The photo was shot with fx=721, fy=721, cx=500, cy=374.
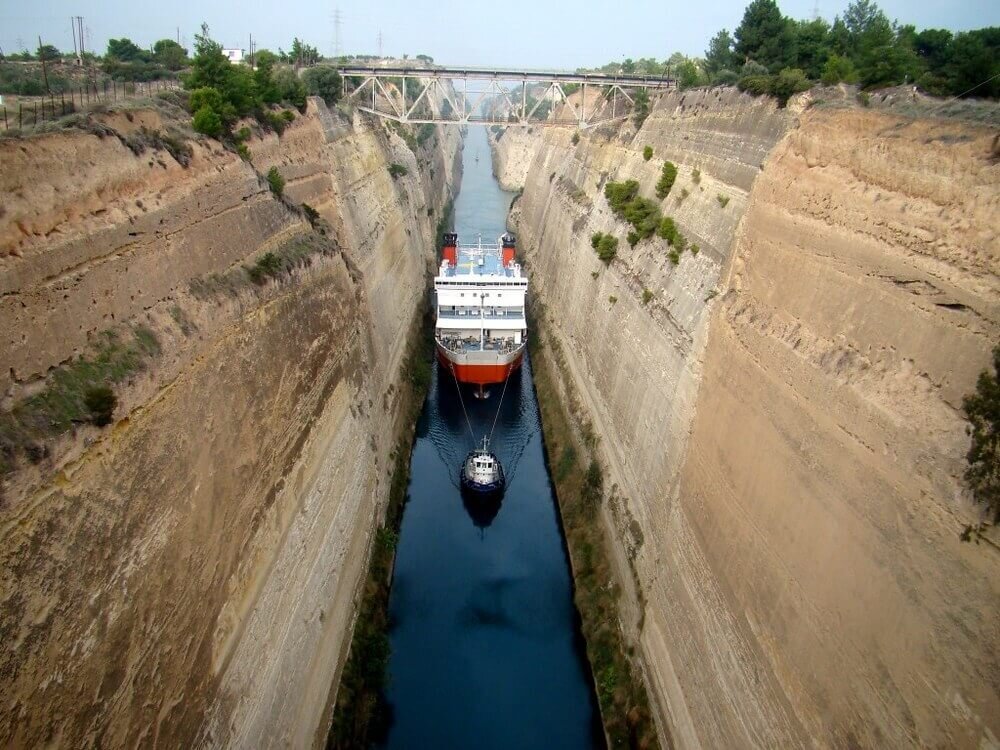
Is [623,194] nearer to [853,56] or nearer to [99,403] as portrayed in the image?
[853,56]

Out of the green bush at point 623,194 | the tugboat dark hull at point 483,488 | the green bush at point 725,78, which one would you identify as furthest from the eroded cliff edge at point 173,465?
the green bush at point 725,78

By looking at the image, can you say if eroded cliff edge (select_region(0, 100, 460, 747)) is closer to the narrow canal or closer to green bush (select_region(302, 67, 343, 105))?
the narrow canal

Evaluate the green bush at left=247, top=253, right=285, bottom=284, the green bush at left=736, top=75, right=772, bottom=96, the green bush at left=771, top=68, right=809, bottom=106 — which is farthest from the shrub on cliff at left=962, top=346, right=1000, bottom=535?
the green bush at left=247, top=253, right=285, bottom=284

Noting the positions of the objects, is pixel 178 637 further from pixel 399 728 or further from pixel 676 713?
pixel 676 713

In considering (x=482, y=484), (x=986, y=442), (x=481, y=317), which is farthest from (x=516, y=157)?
(x=986, y=442)

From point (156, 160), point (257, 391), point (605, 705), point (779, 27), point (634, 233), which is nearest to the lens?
point (156, 160)

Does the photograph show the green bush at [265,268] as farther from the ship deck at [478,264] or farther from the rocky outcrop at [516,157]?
the rocky outcrop at [516,157]

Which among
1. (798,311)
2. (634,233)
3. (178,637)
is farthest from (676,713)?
(634,233)
